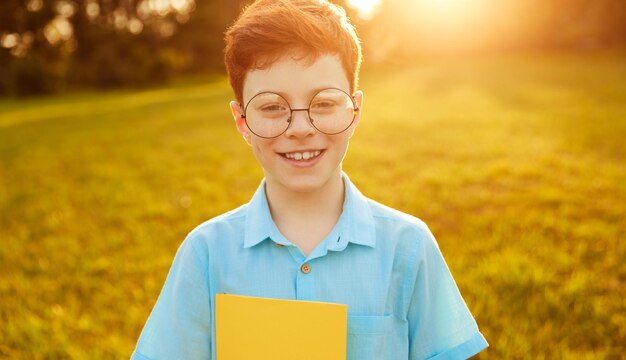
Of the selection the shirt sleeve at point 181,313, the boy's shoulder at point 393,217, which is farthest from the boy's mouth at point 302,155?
the shirt sleeve at point 181,313

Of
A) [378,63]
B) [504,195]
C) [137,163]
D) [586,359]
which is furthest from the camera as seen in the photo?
[378,63]

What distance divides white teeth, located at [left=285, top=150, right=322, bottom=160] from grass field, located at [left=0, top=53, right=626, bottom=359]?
150 cm

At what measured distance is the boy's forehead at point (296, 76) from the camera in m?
1.31

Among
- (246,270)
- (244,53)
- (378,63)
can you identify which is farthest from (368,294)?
(378,63)

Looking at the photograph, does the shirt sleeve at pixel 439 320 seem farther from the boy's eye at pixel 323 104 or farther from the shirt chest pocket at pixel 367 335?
the boy's eye at pixel 323 104

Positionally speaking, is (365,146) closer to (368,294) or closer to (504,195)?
(504,195)

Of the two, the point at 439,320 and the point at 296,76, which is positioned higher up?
the point at 296,76

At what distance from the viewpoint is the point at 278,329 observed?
1.30 meters

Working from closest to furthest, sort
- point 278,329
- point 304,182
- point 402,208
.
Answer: point 278,329 → point 304,182 → point 402,208

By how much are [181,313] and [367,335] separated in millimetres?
498

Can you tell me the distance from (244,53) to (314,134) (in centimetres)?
27

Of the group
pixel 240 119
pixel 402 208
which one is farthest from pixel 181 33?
pixel 240 119

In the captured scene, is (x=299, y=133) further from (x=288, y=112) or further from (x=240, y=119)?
(x=240, y=119)

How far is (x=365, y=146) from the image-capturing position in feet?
21.4
